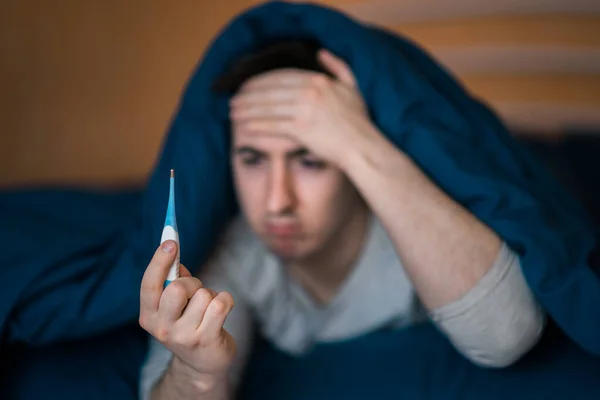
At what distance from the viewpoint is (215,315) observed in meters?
0.61

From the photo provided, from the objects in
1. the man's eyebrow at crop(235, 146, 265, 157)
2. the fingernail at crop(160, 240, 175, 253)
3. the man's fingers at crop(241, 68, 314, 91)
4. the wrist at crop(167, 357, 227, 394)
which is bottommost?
the wrist at crop(167, 357, 227, 394)

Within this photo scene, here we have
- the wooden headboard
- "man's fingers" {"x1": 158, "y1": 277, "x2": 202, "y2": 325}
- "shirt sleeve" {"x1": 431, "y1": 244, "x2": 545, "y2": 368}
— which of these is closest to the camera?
"man's fingers" {"x1": 158, "y1": 277, "x2": 202, "y2": 325}

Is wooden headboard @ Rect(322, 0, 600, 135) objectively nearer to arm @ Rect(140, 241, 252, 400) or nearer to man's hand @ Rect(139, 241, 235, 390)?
arm @ Rect(140, 241, 252, 400)

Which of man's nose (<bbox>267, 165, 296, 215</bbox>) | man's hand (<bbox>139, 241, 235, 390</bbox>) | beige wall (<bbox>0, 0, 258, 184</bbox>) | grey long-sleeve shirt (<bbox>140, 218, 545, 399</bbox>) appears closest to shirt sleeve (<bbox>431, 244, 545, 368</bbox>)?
grey long-sleeve shirt (<bbox>140, 218, 545, 399</bbox>)

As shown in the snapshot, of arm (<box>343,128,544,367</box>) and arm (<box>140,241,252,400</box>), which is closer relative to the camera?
arm (<box>140,241,252,400</box>)

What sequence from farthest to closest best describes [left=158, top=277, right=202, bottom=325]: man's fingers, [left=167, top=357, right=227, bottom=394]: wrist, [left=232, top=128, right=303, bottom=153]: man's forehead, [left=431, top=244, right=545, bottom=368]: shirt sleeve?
[left=232, top=128, right=303, bottom=153]: man's forehead → [left=431, top=244, right=545, bottom=368]: shirt sleeve → [left=167, top=357, right=227, bottom=394]: wrist → [left=158, top=277, right=202, bottom=325]: man's fingers

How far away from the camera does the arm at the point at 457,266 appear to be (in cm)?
86

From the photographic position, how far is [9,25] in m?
1.92

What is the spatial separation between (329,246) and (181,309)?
490 millimetres

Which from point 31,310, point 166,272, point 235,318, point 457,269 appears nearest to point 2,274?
point 31,310

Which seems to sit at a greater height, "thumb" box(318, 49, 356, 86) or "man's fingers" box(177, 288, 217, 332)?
"thumb" box(318, 49, 356, 86)

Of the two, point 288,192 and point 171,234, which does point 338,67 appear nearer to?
point 288,192

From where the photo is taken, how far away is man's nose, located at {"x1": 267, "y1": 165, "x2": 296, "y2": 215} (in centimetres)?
93

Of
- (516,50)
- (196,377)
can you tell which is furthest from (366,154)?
(516,50)
